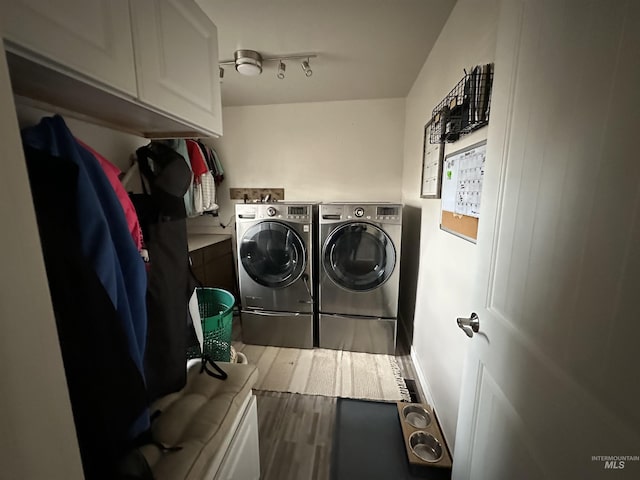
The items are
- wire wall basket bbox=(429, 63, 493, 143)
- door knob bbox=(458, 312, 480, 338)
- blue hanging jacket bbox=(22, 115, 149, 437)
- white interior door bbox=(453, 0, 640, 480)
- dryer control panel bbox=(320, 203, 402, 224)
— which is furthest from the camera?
dryer control panel bbox=(320, 203, 402, 224)

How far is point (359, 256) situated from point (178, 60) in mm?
1739

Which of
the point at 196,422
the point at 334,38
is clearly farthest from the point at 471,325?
the point at 334,38

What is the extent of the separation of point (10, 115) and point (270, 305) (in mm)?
2184

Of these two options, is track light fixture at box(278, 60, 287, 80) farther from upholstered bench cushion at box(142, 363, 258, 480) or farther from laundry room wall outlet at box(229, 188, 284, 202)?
upholstered bench cushion at box(142, 363, 258, 480)

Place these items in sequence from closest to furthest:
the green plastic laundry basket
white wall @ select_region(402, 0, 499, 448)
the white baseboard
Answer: white wall @ select_region(402, 0, 499, 448)
the green plastic laundry basket
the white baseboard

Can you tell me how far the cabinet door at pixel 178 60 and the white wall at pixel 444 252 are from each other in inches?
46.4

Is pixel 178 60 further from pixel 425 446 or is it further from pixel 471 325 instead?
pixel 425 446

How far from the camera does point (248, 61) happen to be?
1870 mm

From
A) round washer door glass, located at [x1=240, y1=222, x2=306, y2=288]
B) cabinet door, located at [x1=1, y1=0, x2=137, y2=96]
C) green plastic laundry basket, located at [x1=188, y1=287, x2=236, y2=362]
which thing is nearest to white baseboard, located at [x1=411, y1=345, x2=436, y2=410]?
round washer door glass, located at [x1=240, y1=222, x2=306, y2=288]

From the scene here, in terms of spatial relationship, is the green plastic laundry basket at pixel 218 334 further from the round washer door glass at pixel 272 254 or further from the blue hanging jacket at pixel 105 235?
the round washer door glass at pixel 272 254

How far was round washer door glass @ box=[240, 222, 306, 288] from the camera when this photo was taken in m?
2.25

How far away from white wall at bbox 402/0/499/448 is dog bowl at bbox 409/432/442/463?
8 cm

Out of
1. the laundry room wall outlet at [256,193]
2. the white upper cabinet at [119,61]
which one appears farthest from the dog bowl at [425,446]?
the laundry room wall outlet at [256,193]

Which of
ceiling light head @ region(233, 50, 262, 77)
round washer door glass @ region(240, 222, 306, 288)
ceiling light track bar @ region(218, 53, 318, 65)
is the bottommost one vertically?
round washer door glass @ region(240, 222, 306, 288)
